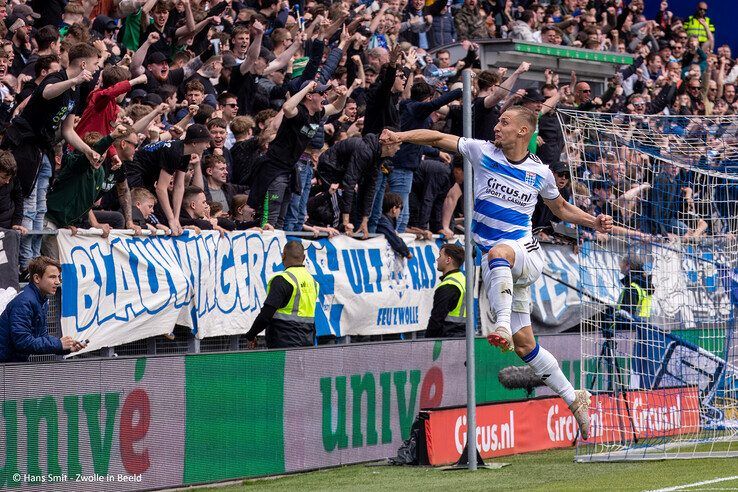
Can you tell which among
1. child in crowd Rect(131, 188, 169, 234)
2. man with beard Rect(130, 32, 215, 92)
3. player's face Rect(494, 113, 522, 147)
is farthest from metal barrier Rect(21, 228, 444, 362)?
player's face Rect(494, 113, 522, 147)

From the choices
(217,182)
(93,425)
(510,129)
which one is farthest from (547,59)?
(93,425)

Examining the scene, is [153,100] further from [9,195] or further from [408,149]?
[9,195]

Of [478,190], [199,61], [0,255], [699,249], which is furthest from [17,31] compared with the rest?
[699,249]

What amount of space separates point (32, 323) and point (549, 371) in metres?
4.45

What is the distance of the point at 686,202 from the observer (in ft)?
43.2

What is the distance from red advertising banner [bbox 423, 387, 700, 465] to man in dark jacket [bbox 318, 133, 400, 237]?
150 inches

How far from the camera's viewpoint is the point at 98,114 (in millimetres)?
13586

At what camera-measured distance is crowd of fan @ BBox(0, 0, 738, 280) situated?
488 inches

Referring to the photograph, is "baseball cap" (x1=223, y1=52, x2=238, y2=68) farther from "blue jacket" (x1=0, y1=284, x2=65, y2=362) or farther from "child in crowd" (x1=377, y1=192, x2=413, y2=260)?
"blue jacket" (x1=0, y1=284, x2=65, y2=362)

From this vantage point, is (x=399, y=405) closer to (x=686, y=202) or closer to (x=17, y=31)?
(x=686, y=202)

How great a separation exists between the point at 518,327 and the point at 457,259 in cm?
384

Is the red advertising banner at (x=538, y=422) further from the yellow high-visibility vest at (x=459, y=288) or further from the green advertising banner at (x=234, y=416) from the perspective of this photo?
the yellow high-visibility vest at (x=459, y=288)

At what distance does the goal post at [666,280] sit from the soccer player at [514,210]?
1994mm

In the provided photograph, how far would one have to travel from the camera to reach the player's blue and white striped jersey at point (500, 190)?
1017cm
